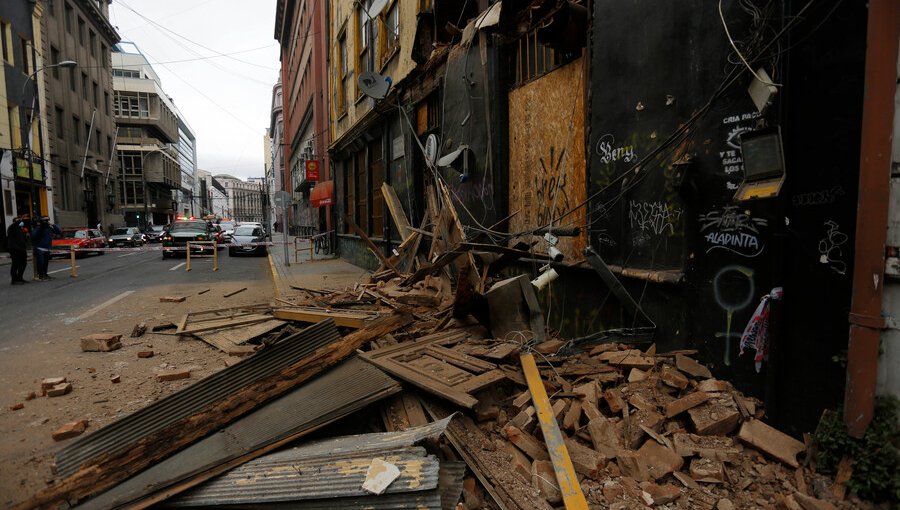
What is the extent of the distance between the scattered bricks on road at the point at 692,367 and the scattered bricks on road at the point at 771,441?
0.53m

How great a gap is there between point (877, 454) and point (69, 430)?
226 inches

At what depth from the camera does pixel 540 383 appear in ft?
12.6

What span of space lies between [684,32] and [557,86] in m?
2.16

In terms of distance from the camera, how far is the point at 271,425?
11.3 feet

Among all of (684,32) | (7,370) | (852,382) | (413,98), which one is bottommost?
(7,370)

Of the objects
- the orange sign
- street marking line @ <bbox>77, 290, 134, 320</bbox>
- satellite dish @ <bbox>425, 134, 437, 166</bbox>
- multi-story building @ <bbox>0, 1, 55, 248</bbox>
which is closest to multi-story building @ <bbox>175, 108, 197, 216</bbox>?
multi-story building @ <bbox>0, 1, 55, 248</bbox>

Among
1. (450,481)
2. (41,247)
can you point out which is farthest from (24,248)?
(450,481)

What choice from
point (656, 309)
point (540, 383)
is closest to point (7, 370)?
point (540, 383)

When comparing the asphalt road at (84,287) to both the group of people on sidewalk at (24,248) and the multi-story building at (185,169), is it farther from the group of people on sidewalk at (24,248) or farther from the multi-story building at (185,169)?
the multi-story building at (185,169)

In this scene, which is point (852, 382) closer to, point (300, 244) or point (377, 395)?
point (377, 395)

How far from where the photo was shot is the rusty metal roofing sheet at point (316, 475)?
2721 millimetres

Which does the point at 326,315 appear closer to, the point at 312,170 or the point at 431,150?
the point at 431,150

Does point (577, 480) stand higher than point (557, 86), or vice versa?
point (557, 86)

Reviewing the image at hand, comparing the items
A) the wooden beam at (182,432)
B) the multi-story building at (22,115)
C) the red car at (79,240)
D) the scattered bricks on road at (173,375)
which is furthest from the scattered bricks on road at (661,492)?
the multi-story building at (22,115)
